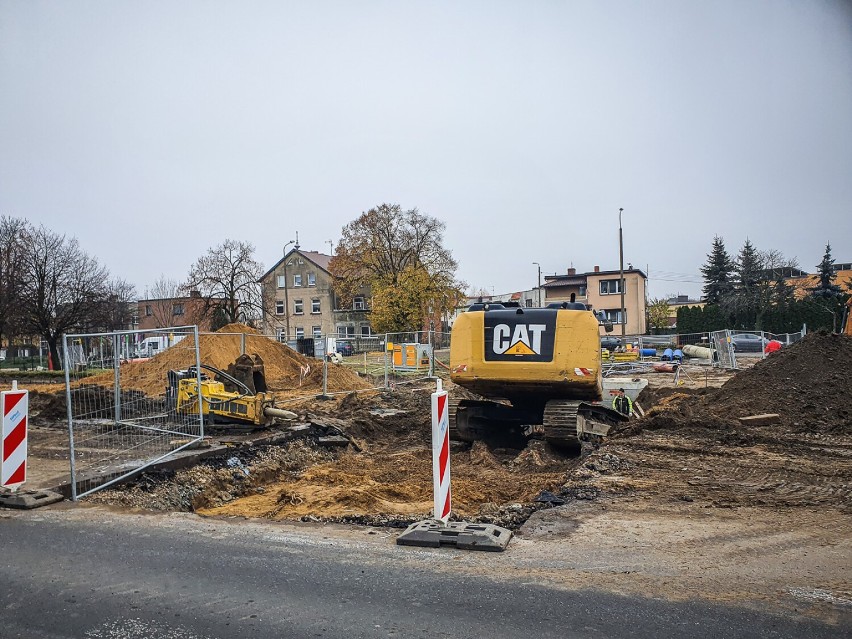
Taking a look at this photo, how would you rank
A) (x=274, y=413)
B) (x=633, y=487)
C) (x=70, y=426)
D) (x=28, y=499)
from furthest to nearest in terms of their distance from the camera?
(x=274, y=413)
(x=633, y=487)
(x=70, y=426)
(x=28, y=499)

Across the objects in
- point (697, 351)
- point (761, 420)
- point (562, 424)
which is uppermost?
point (697, 351)

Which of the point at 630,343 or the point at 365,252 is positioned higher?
the point at 365,252

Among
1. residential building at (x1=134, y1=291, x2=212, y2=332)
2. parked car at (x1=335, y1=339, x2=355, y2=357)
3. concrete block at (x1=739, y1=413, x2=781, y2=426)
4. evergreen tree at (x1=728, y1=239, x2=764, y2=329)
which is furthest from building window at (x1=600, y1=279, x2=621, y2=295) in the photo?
concrete block at (x1=739, y1=413, x2=781, y2=426)

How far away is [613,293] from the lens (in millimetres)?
64312

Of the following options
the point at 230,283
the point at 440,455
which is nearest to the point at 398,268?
the point at 230,283

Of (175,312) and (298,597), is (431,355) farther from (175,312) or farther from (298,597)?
(175,312)

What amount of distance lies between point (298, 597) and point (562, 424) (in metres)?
6.68

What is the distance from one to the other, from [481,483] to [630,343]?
118ft

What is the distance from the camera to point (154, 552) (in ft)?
→ 17.6

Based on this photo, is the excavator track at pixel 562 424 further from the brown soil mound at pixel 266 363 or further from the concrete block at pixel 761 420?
the brown soil mound at pixel 266 363

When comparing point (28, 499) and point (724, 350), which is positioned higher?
point (724, 350)

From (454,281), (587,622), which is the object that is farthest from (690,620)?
(454,281)

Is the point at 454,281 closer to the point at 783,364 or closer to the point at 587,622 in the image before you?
the point at 783,364

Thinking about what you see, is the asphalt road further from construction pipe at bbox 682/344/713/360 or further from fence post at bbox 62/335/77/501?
construction pipe at bbox 682/344/713/360
